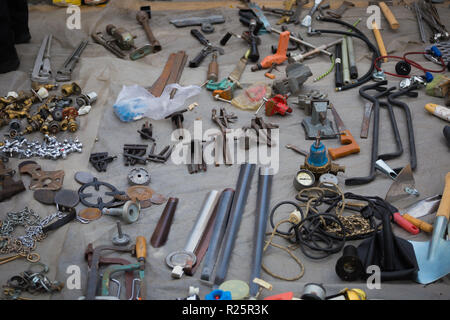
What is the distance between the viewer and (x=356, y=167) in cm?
430

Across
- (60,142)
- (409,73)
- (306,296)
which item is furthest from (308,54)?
(306,296)

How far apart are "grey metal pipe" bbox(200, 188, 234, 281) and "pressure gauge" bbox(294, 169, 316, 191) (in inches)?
21.5

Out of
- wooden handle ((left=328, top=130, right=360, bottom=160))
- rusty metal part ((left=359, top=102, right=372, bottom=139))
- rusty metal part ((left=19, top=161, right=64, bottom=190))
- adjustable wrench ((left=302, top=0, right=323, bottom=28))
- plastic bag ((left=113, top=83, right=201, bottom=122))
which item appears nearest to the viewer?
rusty metal part ((left=19, top=161, right=64, bottom=190))

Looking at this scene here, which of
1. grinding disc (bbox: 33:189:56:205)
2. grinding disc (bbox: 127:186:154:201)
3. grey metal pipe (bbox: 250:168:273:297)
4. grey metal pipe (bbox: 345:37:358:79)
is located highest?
grey metal pipe (bbox: 345:37:358:79)

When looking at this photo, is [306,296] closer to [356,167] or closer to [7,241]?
[356,167]

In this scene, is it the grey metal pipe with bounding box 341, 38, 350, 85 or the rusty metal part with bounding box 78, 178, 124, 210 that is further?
the grey metal pipe with bounding box 341, 38, 350, 85

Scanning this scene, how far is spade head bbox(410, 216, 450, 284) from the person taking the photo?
3195 mm

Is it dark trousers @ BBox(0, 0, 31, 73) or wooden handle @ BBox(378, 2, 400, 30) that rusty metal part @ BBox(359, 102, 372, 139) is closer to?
wooden handle @ BBox(378, 2, 400, 30)

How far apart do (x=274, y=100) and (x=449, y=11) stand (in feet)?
11.4

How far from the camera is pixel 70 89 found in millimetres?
5223

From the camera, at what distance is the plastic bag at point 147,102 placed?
4.97 metres

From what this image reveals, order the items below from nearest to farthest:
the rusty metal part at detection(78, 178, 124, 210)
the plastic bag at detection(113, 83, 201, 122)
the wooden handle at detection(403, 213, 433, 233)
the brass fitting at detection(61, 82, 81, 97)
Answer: the wooden handle at detection(403, 213, 433, 233) < the rusty metal part at detection(78, 178, 124, 210) < the plastic bag at detection(113, 83, 201, 122) < the brass fitting at detection(61, 82, 81, 97)

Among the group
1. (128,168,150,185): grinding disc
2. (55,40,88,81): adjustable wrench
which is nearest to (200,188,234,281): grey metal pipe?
(128,168,150,185): grinding disc

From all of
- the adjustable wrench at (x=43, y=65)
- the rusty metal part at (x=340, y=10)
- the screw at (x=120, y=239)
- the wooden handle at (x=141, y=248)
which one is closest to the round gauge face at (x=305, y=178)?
the wooden handle at (x=141, y=248)
